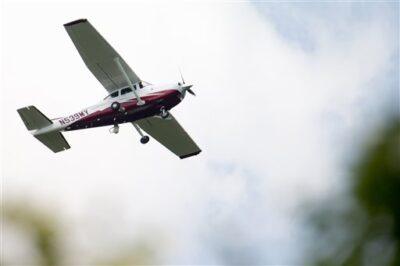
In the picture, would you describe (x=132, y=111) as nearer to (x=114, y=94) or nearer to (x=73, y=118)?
(x=114, y=94)

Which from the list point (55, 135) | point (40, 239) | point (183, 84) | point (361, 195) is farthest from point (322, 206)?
point (55, 135)

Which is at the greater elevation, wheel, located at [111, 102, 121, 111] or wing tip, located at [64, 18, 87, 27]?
wing tip, located at [64, 18, 87, 27]

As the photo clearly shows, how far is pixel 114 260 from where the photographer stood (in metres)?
2.71

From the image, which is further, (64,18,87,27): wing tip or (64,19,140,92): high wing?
(64,19,140,92): high wing

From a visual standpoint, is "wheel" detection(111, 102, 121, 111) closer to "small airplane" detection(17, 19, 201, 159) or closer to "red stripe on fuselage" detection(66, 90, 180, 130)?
"small airplane" detection(17, 19, 201, 159)

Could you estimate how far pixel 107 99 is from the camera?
44.0 m

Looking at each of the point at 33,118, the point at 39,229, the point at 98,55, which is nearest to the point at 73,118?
the point at 33,118

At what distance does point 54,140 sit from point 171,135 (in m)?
8.89

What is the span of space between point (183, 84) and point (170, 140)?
10.1m

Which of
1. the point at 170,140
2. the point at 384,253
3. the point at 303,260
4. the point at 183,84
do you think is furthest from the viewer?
the point at 170,140

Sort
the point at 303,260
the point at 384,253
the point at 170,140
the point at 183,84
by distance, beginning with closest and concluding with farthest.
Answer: the point at 384,253, the point at 303,260, the point at 183,84, the point at 170,140

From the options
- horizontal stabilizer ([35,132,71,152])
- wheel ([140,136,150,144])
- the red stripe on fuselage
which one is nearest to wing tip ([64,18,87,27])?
the red stripe on fuselage

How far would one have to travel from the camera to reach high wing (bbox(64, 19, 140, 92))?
139 ft

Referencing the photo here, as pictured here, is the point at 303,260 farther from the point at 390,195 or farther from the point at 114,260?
the point at 114,260
